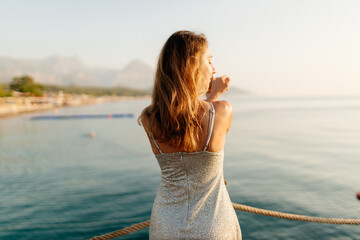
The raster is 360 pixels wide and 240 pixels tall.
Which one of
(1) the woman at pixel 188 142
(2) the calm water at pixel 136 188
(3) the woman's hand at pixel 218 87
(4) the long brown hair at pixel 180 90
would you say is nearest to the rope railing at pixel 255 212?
(2) the calm water at pixel 136 188

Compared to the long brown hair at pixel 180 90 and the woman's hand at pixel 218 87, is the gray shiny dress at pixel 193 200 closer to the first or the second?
the long brown hair at pixel 180 90

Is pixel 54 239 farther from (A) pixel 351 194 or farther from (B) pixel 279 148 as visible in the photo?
(B) pixel 279 148

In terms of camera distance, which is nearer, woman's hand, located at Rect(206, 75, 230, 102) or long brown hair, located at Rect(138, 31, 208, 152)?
long brown hair, located at Rect(138, 31, 208, 152)

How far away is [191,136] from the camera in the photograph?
1.25 metres

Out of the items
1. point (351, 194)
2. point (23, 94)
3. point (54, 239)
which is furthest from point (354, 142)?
point (23, 94)

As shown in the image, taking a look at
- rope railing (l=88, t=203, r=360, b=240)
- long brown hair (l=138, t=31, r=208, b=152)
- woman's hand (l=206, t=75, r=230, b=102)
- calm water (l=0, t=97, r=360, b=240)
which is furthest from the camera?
calm water (l=0, t=97, r=360, b=240)

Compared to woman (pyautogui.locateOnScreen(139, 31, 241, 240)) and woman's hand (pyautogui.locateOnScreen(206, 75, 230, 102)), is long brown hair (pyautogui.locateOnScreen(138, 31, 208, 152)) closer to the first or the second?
woman (pyautogui.locateOnScreen(139, 31, 241, 240))

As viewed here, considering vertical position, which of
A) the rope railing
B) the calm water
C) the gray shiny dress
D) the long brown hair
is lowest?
the calm water

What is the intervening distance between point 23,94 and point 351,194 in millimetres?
73046

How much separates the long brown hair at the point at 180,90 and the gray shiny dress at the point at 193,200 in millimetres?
82

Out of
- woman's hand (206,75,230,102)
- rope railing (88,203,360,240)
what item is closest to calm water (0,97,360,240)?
rope railing (88,203,360,240)

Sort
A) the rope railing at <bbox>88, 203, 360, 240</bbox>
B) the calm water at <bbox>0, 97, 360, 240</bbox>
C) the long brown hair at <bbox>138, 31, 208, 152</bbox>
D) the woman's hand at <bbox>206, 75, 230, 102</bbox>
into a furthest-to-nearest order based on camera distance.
Answer: the calm water at <bbox>0, 97, 360, 240</bbox>
the rope railing at <bbox>88, 203, 360, 240</bbox>
the woman's hand at <bbox>206, 75, 230, 102</bbox>
the long brown hair at <bbox>138, 31, 208, 152</bbox>

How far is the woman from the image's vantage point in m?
1.28

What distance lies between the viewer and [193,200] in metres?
1.36
